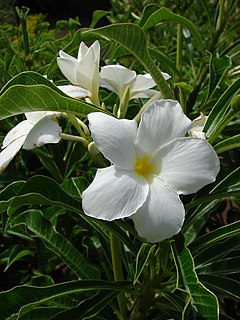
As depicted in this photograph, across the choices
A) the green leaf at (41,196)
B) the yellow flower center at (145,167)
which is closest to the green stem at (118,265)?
the green leaf at (41,196)

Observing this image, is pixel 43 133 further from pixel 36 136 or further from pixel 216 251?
pixel 216 251

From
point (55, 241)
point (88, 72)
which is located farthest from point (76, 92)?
point (55, 241)

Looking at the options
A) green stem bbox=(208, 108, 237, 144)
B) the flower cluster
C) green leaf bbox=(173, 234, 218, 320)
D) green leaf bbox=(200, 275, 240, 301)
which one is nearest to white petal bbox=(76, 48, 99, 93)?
the flower cluster

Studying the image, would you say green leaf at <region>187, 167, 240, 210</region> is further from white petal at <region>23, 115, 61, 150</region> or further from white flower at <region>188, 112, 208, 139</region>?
white petal at <region>23, 115, 61, 150</region>

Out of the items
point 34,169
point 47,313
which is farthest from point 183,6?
point 47,313

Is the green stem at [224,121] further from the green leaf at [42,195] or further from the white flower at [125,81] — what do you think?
the green leaf at [42,195]

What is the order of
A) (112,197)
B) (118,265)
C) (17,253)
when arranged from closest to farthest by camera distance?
(112,197) < (118,265) < (17,253)

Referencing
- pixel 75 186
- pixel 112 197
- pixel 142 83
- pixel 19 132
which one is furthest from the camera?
pixel 75 186
